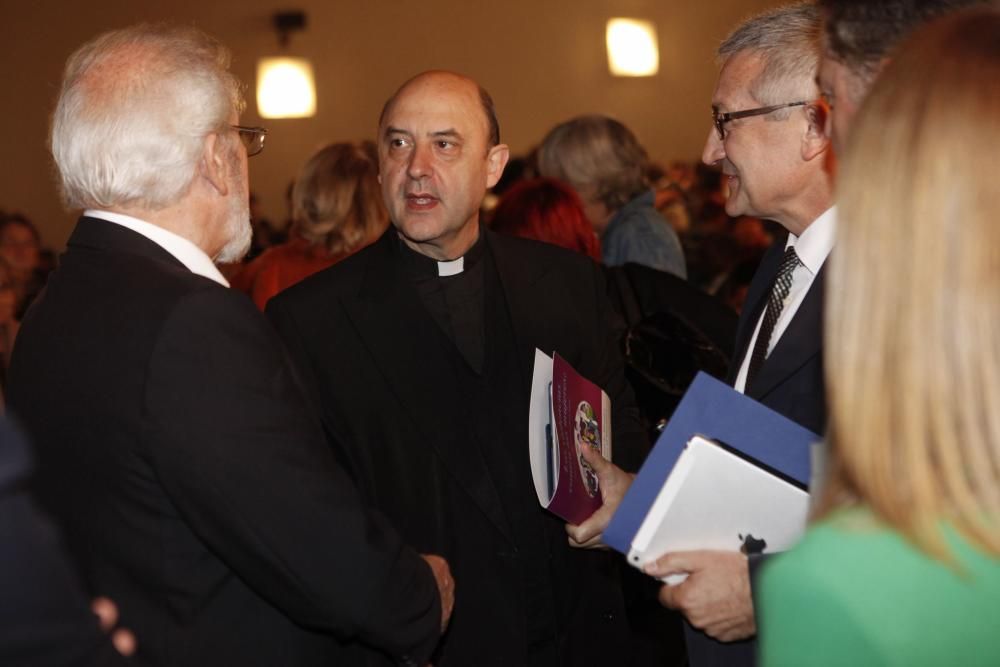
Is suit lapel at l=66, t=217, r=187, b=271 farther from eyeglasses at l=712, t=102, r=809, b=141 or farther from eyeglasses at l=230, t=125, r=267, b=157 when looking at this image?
eyeglasses at l=712, t=102, r=809, b=141

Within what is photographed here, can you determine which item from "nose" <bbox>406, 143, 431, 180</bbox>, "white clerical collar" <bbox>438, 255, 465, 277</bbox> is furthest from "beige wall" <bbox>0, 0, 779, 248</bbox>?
"white clerical collar" <bbox>438, 255, 465, 277</bbox>

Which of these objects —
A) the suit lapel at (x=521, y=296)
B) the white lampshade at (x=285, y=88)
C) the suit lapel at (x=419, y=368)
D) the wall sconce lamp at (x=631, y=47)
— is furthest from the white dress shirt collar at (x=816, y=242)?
the wall sconce lamp at (x=631, y=47)

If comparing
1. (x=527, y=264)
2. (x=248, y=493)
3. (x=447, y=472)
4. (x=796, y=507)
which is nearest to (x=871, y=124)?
(x=796, y=507)

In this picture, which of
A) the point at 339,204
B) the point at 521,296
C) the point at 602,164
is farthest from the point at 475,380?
the point at 602,164

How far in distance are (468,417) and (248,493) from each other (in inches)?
40.5

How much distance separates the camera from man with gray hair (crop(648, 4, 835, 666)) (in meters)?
2.05

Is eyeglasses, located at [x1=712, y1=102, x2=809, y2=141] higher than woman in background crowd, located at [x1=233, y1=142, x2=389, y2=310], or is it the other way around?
eyeglasses, located at [x1=712, y1=102, x2=809, y2=141]

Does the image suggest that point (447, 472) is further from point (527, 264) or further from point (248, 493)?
point (248, 493)

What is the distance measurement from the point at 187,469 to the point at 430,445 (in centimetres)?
99

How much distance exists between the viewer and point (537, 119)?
10117mm

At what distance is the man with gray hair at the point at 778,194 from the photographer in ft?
6.72

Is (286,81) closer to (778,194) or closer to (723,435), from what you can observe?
(778,194)

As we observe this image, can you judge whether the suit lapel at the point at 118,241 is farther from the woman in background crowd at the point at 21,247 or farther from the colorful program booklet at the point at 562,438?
the woman in background crowd at the point at 21,247

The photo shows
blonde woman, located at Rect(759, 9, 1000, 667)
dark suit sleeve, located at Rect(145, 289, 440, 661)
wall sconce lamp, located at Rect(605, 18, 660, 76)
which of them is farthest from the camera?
wall sconce lamp, located at Rect(605, 18, 660, 76)
